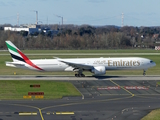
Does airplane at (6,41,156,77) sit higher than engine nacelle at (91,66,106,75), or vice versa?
airplane at (6,41,156,77)

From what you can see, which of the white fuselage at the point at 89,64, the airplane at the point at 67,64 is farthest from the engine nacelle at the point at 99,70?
the white fuselage at the point at 89,64

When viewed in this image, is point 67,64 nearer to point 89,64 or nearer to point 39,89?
point 89,64

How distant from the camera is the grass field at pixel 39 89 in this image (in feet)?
154

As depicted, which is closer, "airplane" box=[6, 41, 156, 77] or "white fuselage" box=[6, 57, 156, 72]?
"airplane" box=[6, 41, 156, 77]

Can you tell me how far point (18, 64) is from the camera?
6425cm

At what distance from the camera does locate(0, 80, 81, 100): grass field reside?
46875 millimetres

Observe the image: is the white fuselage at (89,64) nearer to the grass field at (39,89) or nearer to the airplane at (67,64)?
the airplane at (67,64)

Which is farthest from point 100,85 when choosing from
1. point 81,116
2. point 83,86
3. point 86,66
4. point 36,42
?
point 36,42

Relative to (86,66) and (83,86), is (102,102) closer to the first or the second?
(83,86)

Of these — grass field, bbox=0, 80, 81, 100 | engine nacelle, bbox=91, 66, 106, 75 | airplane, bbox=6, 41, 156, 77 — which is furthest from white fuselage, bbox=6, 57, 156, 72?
grass field, bbox=0, 80, 81, 100

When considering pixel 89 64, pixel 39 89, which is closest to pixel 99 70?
pixel 89 64

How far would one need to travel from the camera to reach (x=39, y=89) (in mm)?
51719

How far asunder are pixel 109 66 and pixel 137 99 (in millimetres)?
21402

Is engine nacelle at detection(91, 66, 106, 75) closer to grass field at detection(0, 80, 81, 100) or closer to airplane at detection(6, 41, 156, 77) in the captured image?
airplane at detection(6, 41, 156, 77)
